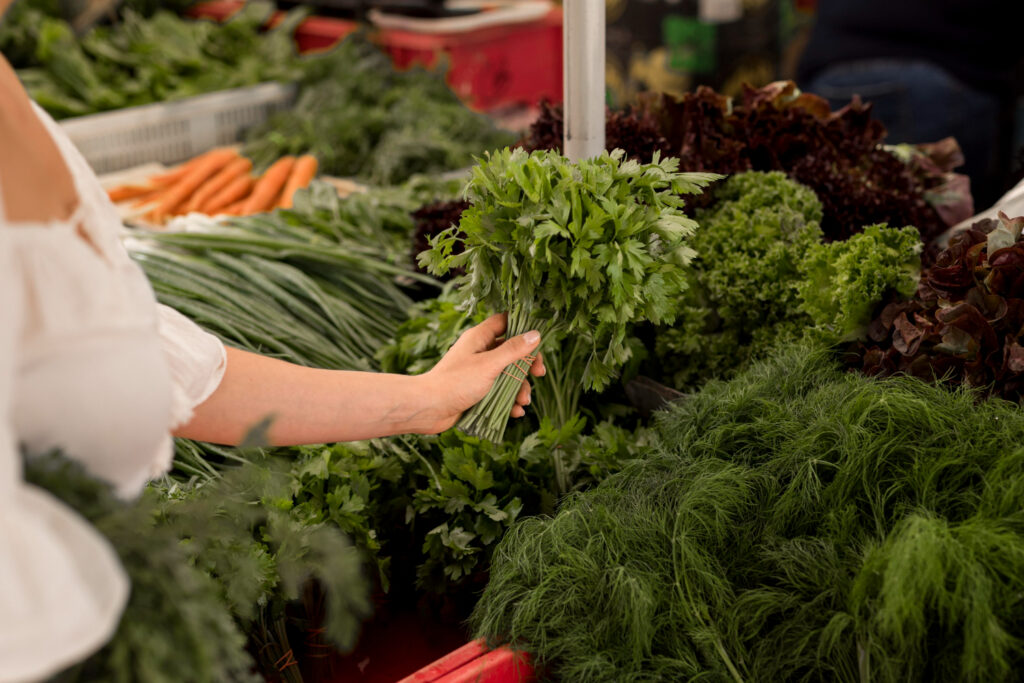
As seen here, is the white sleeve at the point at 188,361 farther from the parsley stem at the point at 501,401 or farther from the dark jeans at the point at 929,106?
the dark jeans at the point at 929,106

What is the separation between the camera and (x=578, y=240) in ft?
4.40

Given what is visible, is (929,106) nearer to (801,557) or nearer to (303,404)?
(801,557)

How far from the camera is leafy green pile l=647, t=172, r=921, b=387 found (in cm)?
169

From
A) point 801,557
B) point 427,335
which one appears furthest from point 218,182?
point 801,557

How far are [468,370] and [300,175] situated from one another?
1902 mm

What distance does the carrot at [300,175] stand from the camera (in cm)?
302

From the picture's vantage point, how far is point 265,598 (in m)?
1.34

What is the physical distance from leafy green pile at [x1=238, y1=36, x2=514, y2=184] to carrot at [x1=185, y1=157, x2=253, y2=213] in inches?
3.9

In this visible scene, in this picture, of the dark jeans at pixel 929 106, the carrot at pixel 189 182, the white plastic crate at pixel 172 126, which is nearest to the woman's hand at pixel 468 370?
the carrot at pixel 189 182

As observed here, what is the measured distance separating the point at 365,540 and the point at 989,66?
364 centimetres

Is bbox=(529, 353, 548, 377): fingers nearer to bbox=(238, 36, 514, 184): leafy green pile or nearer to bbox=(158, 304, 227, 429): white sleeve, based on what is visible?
bbox=(158, 304, 227, 429): white sleeve

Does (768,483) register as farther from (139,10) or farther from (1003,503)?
(139,10)

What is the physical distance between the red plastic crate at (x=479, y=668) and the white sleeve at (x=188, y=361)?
0.49m

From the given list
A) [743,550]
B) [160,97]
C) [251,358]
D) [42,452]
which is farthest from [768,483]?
[160,97]
